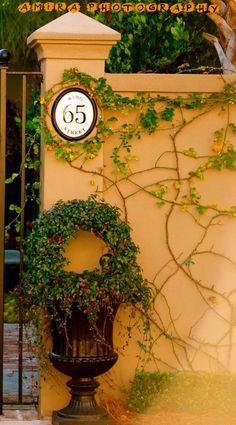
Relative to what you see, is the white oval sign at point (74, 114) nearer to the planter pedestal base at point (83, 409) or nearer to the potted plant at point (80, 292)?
the potted plant at point (80, 292)

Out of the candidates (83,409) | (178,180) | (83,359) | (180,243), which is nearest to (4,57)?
(178,180)

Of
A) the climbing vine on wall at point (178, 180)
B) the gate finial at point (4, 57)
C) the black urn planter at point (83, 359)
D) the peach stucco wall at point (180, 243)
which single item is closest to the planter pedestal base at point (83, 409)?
the black urn planter at point (83, 359)

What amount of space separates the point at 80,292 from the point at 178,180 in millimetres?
1175

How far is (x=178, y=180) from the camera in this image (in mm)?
6992

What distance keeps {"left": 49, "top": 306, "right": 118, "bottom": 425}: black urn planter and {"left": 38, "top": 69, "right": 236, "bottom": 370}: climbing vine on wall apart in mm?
535

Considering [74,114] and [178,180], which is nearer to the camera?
[74,114]

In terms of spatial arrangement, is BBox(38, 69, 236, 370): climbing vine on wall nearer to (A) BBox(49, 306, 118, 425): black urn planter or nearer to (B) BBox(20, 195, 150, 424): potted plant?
(B) BBox(20, 195, 150, 424): potted plant

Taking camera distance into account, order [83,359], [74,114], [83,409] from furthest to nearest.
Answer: [74,114]
[83,409]
[83,359]

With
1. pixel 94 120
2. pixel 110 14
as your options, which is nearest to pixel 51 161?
pixel 94 120

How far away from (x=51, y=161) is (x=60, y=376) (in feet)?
4.65

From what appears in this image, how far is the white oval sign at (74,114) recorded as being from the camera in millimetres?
6828

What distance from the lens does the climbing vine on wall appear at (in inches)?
273

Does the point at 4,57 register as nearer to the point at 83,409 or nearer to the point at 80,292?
the point at 80,292

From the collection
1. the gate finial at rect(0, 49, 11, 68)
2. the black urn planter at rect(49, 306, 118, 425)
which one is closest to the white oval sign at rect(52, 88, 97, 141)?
the gate finial at rect(0, 49, 11, 68)
